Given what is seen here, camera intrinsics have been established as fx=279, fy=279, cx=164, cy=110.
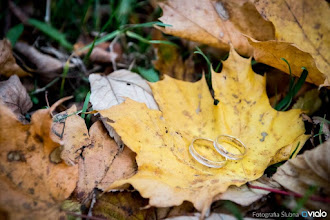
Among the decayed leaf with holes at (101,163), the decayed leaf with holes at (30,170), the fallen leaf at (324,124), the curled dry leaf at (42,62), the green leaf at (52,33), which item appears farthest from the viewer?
the green leaf at (52,33)

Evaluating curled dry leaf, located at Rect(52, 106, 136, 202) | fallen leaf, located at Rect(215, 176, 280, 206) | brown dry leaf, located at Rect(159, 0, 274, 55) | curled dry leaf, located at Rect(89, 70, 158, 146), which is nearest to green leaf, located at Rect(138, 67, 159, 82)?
curled dry leaf, located at Rect(89, 70, 158, 146)

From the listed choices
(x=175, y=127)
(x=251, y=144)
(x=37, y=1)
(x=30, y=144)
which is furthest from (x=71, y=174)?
(x=37, y=1)

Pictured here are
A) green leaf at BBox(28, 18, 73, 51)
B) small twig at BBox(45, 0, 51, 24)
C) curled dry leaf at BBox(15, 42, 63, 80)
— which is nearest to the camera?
curled dry leaf at BBox(15, 42, 63, 80)

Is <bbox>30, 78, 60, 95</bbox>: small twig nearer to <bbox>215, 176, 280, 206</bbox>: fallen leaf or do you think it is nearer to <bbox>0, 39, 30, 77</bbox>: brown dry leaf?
<bbox>0, 39, 30, 77</bbox>: brown dry leaf

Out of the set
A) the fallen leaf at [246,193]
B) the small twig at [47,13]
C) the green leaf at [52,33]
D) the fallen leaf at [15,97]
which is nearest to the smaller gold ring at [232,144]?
the fallen leaf at [246,193]

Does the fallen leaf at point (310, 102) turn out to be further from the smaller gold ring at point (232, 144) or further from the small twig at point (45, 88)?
the small twig at point (45, 88)

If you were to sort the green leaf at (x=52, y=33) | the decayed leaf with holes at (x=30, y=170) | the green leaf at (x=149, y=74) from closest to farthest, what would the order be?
the decayed leaf with holes at (x=30, y=170)
the green leaf at (x=149, y=74)
the green leaf at (x=52, y=33)

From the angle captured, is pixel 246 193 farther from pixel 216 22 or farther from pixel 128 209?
pixel 216 22
